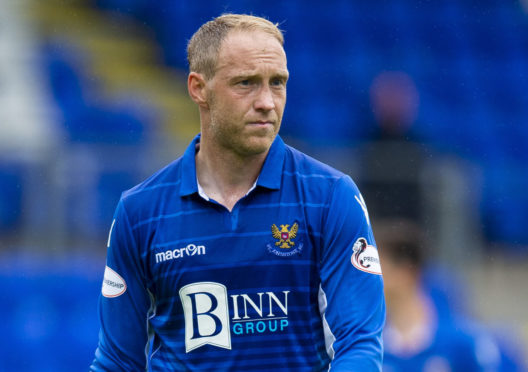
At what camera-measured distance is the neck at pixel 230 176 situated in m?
3.30

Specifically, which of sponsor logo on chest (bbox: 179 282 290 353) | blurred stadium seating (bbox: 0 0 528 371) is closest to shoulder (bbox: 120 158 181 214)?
sponsor logo on chest (bbox: 179 282 290 353)

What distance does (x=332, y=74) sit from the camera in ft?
38.8

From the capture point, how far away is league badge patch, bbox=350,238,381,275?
3096 mm

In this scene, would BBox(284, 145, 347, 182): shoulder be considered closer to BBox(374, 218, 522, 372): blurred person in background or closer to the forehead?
the forehead

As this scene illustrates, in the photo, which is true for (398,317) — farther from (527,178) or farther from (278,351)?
(527,178)

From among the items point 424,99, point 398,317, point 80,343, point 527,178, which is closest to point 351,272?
point 398,317

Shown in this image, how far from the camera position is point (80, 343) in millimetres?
6168

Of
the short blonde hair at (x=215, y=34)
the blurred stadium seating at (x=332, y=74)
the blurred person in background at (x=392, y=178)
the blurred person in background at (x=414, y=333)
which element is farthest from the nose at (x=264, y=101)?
the blurred stadium seating at (x=332, y=74)

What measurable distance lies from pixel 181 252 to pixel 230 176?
12.4 inches

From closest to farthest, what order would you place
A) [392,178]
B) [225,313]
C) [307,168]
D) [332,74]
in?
[225,313], [307,168], [392,178], [332,74]

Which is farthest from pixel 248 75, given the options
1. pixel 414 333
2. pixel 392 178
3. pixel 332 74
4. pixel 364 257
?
pixel 332 74

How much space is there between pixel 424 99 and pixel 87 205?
5688mm

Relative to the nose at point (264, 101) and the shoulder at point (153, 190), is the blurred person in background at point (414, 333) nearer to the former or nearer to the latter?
the shoulder at point (153, 190)

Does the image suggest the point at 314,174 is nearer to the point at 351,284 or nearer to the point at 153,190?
the point at 351,284
